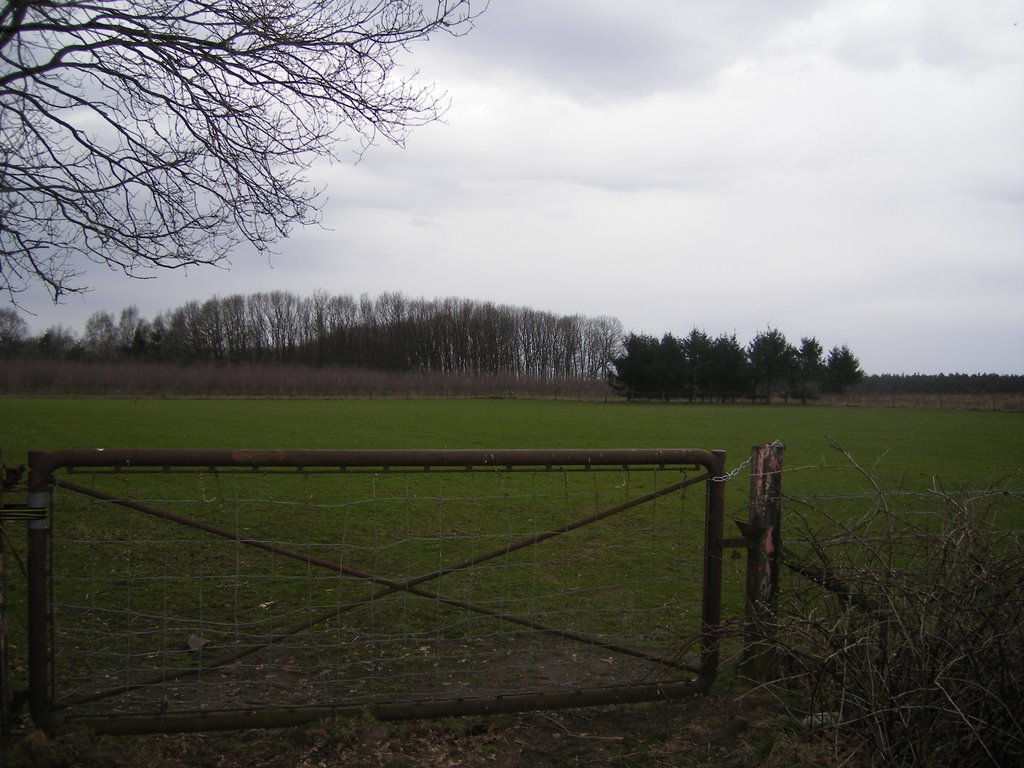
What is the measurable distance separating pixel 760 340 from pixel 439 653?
79806 mm

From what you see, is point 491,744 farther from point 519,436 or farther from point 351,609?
point 519,436

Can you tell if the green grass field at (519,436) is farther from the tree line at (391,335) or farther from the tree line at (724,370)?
the tree line at (391,335)

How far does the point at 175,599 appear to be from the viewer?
6.41 metres

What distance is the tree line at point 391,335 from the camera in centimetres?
11612

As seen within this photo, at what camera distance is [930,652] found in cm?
324

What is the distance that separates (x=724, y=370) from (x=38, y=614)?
80.0m

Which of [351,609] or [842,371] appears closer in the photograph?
[351,609]

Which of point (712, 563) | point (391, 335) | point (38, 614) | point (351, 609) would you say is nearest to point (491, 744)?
point (712, 563)

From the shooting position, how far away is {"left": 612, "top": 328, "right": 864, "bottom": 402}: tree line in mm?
78625

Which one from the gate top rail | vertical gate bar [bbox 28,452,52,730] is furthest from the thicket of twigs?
vertical gate bar [bbox 28,452,52,730]

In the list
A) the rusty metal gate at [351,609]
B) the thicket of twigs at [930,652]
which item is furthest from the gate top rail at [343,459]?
the thicket of twigs at [930,652]

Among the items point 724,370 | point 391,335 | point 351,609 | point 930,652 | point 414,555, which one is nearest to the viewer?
point 930,652

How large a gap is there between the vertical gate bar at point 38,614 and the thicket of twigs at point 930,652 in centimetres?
314

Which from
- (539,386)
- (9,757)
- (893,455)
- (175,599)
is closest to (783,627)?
(9,757)
